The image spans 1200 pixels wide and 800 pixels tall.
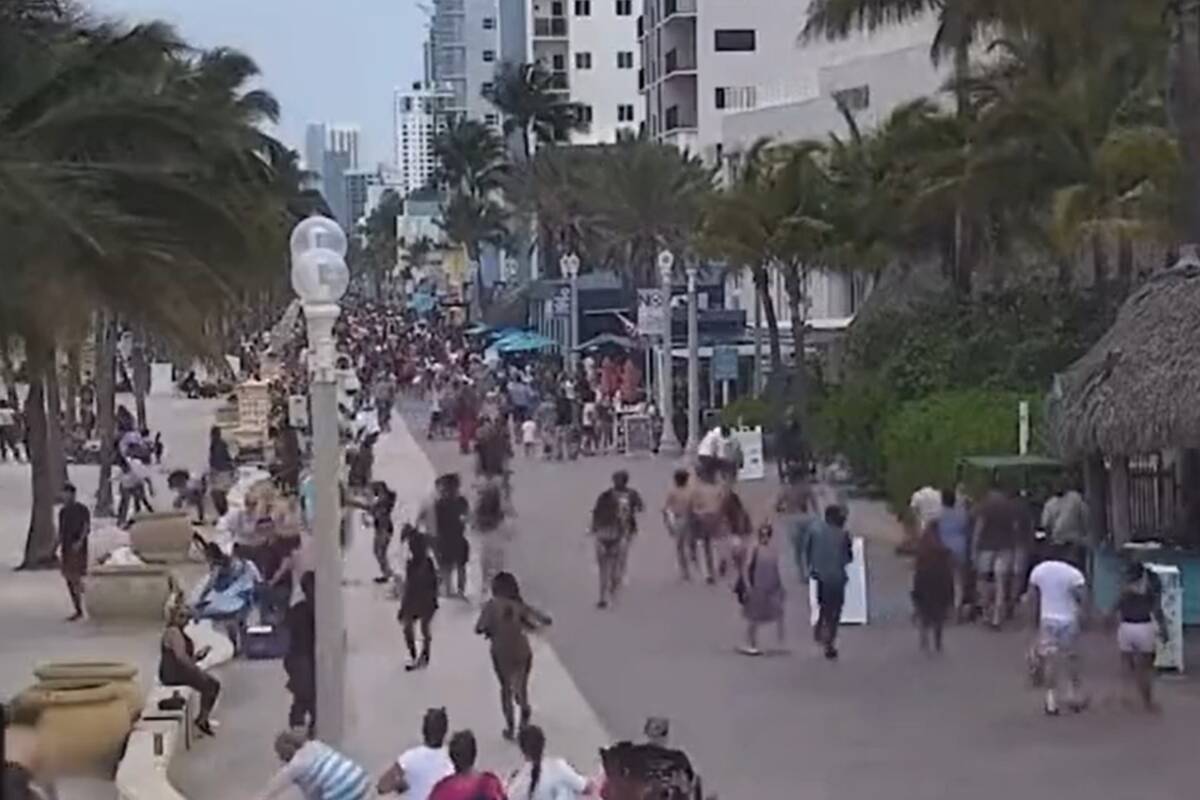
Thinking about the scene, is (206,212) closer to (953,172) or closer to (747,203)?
(953,172)

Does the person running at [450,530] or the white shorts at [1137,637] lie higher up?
the person running at [450,530]

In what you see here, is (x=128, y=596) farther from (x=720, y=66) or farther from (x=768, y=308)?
(x=720, y=66)

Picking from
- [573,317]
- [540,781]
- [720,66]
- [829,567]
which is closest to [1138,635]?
[829,567]

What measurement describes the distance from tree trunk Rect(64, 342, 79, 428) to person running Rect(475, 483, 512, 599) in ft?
19.7

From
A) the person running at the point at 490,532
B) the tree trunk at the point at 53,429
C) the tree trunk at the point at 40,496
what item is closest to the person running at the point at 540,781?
the person running at the point at 490,532

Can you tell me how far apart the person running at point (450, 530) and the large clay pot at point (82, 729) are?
730cm

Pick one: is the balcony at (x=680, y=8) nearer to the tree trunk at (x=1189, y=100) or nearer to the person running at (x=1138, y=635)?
the tree trunk at (x=1189, y=100)

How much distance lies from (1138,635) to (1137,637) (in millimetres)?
15

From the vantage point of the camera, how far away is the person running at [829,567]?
1916 cm

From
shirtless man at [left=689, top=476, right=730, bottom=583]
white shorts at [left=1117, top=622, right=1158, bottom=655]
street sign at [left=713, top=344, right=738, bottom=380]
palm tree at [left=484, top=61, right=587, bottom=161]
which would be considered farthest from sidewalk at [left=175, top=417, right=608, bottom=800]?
palm tree at [left=484, top=61, right=587, bottom=161]

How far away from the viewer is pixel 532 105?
4134 inches

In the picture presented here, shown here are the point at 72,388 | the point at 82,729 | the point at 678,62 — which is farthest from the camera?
the point at 678,62

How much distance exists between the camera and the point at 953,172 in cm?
3462

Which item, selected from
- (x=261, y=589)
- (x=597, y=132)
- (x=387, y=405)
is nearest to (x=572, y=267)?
(x=387, y=405)
